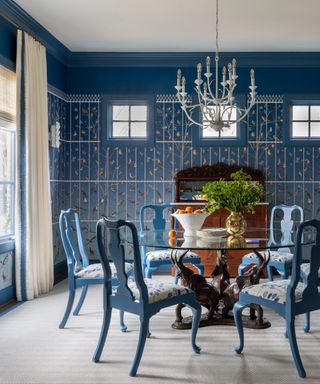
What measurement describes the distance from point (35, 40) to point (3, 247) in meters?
2.16

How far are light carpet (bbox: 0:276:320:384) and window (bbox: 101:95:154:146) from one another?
2.78 meters

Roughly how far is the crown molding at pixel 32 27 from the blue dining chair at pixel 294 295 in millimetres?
3264

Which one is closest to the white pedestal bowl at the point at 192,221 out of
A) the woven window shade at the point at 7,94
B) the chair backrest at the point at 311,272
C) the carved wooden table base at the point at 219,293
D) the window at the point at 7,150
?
the carved wooden table base at the point at 219,293

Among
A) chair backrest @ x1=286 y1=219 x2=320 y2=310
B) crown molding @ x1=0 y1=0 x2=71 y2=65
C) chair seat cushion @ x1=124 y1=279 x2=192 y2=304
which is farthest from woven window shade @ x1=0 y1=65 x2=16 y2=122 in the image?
chair backrest @ x1=286 y1=219 x2=320 y2=310

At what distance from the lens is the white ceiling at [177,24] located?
4777 mm

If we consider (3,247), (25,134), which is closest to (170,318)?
(3,247)

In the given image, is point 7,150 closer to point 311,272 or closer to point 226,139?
point 226,139

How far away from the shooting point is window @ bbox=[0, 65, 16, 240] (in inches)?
190

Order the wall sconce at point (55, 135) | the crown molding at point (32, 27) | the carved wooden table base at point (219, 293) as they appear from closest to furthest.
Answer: the carved wooden table base at point (219, 293)
the crown molding at point (32, 27)
the wall sconce at point (55, 135)

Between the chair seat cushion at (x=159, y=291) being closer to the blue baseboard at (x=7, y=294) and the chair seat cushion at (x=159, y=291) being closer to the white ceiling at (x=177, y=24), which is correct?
the blue baseboard at (x=7, y=294)

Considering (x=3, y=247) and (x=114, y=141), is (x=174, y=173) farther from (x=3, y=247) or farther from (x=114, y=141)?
(x=3, y=247)

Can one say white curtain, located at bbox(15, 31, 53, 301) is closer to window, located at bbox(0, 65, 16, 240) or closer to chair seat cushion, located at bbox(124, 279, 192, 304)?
window, located at bbox(0, 65, 16, 240)

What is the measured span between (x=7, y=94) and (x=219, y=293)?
8.87 ft

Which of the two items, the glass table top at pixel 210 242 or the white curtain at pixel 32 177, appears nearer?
the glass table top at pixel 210 242
